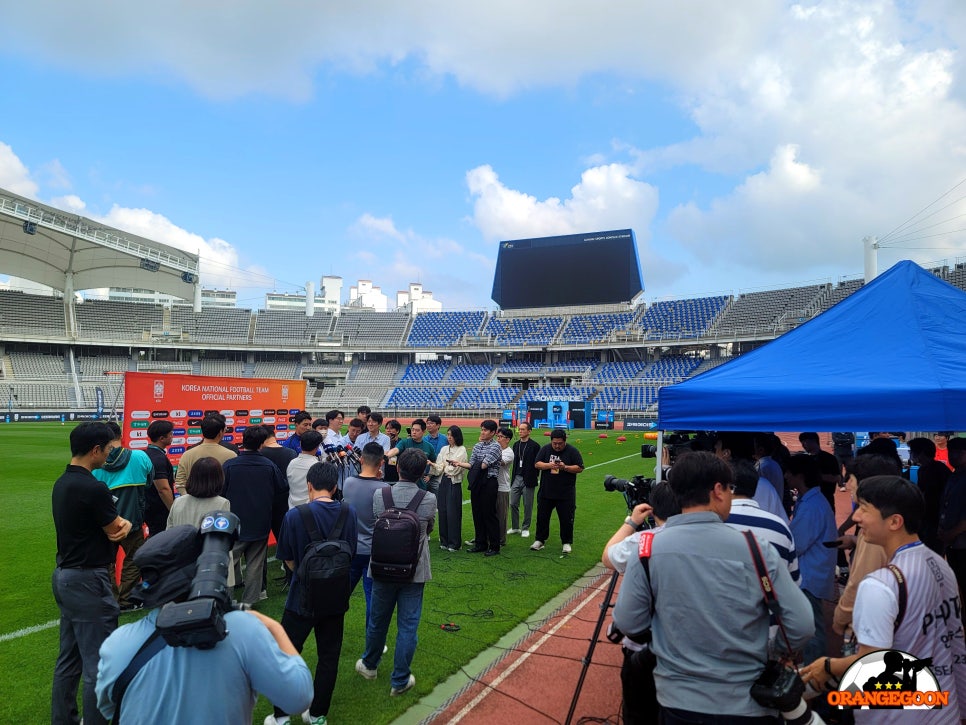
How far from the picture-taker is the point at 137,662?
6.02ft

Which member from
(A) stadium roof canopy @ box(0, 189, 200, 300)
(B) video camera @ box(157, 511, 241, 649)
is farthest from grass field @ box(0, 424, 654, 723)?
(A) stadium roof canopy @ box(0, 189, 200, 300)

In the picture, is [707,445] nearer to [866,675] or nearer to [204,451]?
[866,675]

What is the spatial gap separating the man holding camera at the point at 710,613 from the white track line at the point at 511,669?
2.24 metres

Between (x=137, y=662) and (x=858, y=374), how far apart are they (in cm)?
491

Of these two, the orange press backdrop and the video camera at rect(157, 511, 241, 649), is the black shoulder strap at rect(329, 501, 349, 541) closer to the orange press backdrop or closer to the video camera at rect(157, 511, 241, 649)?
the video camera at rect(157, 511, 241, 649)

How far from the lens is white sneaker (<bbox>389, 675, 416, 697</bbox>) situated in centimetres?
431

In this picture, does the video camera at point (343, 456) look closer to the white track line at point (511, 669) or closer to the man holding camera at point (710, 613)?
the white track line at point (511, 669)

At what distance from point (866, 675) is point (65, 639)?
14.8 ft

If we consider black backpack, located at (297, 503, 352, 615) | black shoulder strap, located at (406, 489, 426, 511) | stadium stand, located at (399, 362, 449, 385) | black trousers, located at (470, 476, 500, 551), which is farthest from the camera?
stadium stand, located at (399, 362, 449, 385)

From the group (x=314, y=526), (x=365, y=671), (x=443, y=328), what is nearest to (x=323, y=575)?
(x=314, y=526)

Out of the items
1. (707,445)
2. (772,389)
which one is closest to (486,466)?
(707,445)

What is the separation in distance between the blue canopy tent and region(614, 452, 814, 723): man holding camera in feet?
7.38

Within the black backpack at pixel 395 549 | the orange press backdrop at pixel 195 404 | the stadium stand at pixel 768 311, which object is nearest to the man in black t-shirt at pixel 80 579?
the black backpack at pixel 395 549

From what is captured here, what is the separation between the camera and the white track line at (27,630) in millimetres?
5406
